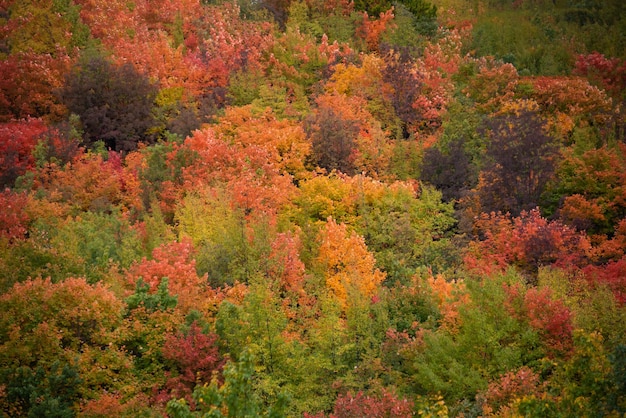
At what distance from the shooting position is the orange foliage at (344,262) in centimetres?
4634

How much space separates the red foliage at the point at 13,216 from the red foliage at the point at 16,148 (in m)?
7.76

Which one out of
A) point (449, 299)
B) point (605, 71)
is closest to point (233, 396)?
point (449, 299)

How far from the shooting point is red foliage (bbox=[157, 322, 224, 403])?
119ft

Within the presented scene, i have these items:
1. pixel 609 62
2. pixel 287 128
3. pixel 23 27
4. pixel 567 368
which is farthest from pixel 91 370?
pixel 609 62

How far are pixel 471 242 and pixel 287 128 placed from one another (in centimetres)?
1749

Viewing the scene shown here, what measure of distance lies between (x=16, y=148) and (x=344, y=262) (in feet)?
90.5

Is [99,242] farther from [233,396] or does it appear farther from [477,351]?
[233,396]

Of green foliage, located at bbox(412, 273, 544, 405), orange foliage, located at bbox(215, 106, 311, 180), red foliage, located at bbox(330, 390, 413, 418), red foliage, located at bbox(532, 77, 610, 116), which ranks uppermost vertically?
red foliage, located at bbox(330, 390, 413, 418)

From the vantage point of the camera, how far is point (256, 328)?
39.1 metres

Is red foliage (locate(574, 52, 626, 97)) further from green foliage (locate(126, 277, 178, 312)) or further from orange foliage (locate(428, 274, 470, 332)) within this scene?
green foliage (locate(126, 277, 178, 312))

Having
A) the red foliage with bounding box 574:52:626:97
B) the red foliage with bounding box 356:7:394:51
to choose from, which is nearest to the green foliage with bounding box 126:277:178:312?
the red foliage with bounding box 356:7:394:51

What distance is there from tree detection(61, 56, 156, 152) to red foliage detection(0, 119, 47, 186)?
12.8 feet

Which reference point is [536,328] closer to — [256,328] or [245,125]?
[256,328]

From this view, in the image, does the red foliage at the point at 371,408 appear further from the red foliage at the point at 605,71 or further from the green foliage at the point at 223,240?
the red foliage at the point at 605,71
